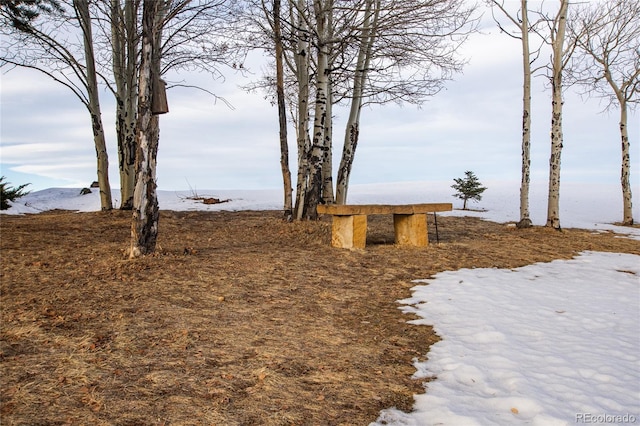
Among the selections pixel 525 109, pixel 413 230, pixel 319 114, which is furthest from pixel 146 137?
pixel 525 109

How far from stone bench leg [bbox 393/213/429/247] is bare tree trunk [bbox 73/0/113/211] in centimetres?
861

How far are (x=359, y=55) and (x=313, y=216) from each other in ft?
18.6

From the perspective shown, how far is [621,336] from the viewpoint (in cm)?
499

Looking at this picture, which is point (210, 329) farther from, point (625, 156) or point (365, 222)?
point (625, 156)

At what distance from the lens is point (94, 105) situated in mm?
13117

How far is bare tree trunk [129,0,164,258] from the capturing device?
22.4 ft

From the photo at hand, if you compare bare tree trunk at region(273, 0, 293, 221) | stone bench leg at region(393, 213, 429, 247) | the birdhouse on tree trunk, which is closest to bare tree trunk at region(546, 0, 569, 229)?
stone bench leg at region(393, 213, 429, 247)

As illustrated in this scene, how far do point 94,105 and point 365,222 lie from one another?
8.84 m

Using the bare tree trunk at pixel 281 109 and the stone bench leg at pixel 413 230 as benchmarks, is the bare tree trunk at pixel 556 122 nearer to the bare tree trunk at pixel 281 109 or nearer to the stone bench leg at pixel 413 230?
the stone bench leg at pixel 413 230

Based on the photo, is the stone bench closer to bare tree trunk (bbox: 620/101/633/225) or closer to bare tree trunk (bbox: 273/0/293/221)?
bare tree trunk (bbox: 273/0/293/221)

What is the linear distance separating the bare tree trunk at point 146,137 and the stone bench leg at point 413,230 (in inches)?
191

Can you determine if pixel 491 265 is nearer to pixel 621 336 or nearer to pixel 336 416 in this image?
pixel 621 336

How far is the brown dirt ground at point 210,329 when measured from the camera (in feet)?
10.7

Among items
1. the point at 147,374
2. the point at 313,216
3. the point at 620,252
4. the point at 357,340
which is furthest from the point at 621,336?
the point at 313,216
